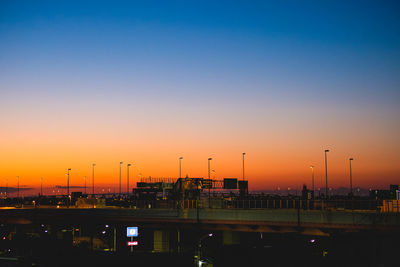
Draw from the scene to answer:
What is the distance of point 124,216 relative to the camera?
8238 cm

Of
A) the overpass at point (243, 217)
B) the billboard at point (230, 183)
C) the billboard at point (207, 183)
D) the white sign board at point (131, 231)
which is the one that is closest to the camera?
the overpass at point (243, 217)

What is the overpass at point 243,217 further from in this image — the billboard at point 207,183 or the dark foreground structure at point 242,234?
the billboard at point 207,183

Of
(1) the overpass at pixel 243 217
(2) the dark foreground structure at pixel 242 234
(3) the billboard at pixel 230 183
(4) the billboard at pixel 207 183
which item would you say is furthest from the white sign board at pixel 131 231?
(3) the billboard at pixel 230 183

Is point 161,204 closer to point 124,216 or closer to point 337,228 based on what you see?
point 124,216

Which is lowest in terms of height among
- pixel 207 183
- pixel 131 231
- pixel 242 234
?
pixel 242 234

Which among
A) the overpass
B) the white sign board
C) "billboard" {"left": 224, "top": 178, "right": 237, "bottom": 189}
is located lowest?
the white sign board

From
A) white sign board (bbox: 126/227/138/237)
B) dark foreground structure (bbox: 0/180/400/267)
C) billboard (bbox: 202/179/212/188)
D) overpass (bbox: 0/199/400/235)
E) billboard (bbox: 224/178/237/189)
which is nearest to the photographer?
dark foreground structure (bbox: 0/180/400/267)

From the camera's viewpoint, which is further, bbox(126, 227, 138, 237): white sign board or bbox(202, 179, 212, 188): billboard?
bbox(202, 179, 212, 188): billboard

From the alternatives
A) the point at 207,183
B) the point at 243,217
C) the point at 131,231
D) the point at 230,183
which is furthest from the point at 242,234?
the point at 230,183

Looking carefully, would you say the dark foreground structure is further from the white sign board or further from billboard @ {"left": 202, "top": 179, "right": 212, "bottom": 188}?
billboard @ {"left": 202, "top": 179, "right": 212, "bottom": 188}

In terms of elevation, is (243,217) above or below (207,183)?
below

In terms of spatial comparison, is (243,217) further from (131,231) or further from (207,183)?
(207,183)

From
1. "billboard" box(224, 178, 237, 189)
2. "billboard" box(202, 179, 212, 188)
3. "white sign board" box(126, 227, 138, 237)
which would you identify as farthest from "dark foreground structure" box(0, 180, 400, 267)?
"billboard" box(224, 178, 237, 189)

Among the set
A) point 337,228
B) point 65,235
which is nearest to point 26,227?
point 65,235
